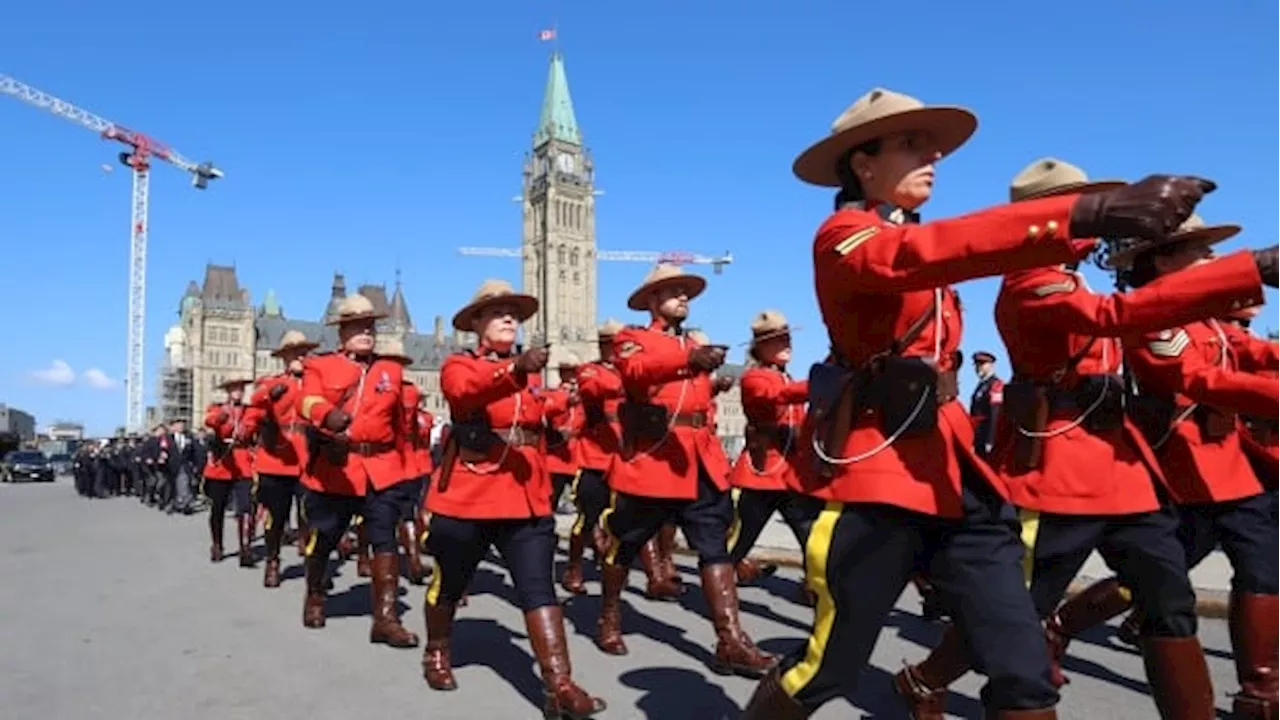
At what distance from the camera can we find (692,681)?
617 cm

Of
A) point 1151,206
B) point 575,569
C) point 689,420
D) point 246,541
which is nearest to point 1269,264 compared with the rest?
point 1151,206

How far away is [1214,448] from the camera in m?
5.11

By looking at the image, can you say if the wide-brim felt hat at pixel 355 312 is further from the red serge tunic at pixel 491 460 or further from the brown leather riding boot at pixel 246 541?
the brown leather riding boot at pixel 246 541

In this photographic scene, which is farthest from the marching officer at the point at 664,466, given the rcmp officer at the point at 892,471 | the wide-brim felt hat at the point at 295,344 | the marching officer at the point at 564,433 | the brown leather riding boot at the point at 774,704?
the wide-brim felt hat at the point at 295,344

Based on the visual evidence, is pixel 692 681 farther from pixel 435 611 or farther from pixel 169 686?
A: pixel 169 686

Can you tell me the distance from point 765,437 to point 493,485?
3081 mm

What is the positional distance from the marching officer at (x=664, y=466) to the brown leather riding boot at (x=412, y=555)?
3.96m

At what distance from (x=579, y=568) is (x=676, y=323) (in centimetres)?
392

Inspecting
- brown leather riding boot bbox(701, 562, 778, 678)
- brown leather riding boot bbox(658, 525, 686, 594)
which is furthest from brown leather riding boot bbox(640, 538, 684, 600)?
brown leather riding boot bbox(701, 562, 778, 678)

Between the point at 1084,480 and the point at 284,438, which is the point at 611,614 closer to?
the point at 1084,480

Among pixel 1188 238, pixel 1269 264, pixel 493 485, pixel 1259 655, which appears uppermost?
pixel 1188 238

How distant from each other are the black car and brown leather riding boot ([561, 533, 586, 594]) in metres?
47.7

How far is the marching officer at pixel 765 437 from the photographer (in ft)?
26.3

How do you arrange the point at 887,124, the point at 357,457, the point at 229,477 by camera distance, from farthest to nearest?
the point at 229,477 → the point at 357,457 → the point at 887,124
